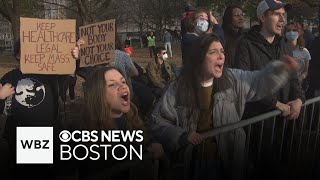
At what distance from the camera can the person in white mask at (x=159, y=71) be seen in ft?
16.0

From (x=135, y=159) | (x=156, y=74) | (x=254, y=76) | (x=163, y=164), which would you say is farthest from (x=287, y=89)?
(x=156, y=74)

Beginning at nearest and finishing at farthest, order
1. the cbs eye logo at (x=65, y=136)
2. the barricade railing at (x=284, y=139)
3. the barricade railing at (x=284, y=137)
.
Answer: the cbs eye logo at (x=65, y=136) → the barricade railing at (x=284, y=137) → the barricade railing at (x=284, y=139)

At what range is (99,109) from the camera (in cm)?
227

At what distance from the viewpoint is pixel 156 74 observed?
16.7ft

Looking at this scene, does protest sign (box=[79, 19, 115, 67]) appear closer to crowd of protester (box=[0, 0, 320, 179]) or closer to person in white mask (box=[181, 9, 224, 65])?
crowd of protester (box=[0, 0, 320, 179])

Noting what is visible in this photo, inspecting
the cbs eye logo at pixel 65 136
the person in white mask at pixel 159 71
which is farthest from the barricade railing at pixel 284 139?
the person in white mask at pixel 159 71

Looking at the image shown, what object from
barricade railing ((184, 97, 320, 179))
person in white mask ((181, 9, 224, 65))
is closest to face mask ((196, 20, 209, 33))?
person in white mask ((181, 9, 224, 65))

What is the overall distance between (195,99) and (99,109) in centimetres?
54

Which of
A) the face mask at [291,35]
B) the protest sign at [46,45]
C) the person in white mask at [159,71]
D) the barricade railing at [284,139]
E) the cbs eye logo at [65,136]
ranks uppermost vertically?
the face mask at [291,35]

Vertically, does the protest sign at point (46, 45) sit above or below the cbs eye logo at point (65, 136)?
above

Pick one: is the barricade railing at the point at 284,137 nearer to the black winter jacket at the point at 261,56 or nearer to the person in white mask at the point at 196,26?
the black winter jacket at the point at 261,56

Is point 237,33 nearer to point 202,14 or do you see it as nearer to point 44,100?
point 202,14

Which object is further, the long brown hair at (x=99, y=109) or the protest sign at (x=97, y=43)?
the protest sign at (x=97, y=43)

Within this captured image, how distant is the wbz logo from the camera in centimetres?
225
